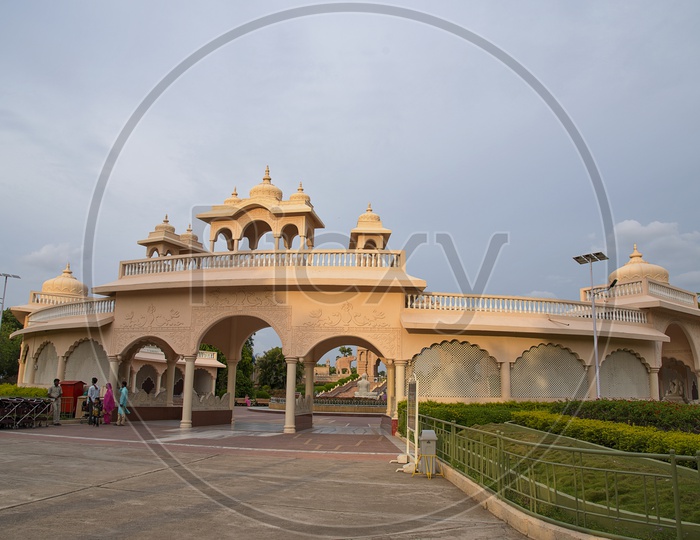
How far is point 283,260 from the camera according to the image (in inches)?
734

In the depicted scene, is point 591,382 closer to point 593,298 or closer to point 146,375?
point 593,298

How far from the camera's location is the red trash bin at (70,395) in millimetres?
19844

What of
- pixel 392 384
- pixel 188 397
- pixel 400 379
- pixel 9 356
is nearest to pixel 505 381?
pixel 400 379

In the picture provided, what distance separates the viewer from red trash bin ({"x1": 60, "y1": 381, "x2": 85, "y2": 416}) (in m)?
19.8

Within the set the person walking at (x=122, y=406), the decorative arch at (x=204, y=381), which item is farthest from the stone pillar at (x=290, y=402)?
the decorative arch at (x=204, y=381)

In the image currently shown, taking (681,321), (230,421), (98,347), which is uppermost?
(681,321)

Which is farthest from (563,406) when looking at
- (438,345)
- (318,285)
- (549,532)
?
(549,532)

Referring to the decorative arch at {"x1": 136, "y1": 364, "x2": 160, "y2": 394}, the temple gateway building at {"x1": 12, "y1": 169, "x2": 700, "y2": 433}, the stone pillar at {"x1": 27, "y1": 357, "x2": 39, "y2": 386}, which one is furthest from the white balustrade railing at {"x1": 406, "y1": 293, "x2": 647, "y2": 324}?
A: the decorative arch at {"x1": 136, "y1": 364, "x2": 160, "y2": 394}

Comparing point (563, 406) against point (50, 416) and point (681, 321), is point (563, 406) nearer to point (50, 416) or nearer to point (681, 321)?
point (681, 321)

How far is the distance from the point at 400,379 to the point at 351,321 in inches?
Result: 93.1

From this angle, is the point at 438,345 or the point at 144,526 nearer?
the point at 144,526

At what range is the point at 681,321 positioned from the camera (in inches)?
905

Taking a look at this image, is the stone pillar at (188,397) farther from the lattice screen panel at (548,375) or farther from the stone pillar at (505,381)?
the lattice screen panel at (548,375)

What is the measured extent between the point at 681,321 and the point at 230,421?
18410 millimetres
